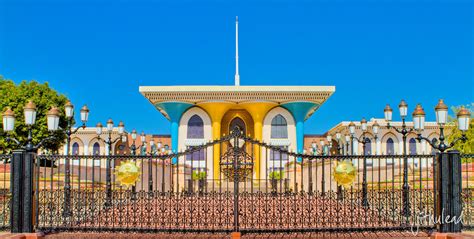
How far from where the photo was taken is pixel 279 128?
119ft

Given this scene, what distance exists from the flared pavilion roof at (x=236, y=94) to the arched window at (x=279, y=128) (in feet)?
5.42

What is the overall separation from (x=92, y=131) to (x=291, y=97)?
883 inches

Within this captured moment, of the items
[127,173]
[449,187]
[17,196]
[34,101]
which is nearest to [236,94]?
[34,101]

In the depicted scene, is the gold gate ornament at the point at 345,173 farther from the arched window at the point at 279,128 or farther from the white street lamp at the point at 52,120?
the arched window at the point at 279,128

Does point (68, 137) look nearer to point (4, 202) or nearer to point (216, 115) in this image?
point (4, 202)

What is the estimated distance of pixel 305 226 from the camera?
36.1 feet

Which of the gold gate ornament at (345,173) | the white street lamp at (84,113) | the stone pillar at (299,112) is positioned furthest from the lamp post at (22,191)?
the stone pillar at (299,112)

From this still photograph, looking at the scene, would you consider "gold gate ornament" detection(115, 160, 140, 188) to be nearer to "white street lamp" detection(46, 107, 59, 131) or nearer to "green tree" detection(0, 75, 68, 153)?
"white street lamp" detection(46, 107, 59, 131)

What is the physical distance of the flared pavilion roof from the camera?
33.6 metres

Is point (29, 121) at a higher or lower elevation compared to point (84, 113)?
lower

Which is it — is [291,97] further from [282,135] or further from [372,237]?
[372,237]

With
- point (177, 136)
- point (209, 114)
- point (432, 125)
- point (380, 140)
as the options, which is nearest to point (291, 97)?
point (209, 114)

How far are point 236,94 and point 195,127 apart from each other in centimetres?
402

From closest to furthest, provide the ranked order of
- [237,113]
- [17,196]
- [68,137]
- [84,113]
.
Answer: [17,196] → [68,137] → [84,113] → [237,113]
